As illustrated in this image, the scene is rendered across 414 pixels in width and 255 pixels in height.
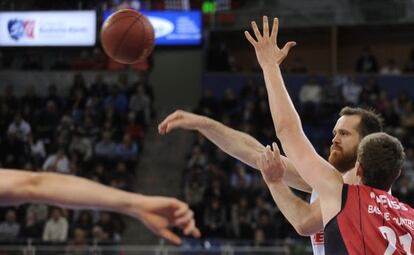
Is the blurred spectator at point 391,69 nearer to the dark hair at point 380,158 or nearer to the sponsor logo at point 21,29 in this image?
the sponsor logo at point 21,29

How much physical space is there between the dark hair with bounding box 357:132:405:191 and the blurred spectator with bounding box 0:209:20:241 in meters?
10.6

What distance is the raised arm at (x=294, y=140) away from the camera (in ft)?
12.0

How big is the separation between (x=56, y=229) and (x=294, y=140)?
994 cm

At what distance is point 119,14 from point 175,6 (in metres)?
14.7

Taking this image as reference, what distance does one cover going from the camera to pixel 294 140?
152 inches

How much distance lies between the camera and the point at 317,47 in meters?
21.1

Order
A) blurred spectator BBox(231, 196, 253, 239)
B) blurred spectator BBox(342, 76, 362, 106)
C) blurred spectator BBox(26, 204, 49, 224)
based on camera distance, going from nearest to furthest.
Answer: blurred spectator BBox(231, 196, 253, 239) < blurred spectator BBox(26, 204, 49, 224) < blurred spectator BBox(342, 76, 362, 106)

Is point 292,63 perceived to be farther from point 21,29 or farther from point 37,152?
point 37,152

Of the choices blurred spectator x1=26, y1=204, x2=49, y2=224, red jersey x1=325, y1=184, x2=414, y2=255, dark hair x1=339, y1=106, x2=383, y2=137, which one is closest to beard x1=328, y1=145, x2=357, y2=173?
dark hair x1=339, y1=106, x2=383, y2=137

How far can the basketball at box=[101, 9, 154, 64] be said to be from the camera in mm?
5938

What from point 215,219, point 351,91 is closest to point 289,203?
point 215,219

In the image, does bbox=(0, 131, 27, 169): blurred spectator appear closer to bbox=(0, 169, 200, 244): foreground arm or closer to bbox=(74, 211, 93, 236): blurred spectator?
bbox=(74, 211, 93, 236): blurred spectator

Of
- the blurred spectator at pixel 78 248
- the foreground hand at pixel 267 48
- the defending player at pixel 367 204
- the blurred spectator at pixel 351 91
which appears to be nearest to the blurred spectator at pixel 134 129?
the blurred spectator at pixel 351 91

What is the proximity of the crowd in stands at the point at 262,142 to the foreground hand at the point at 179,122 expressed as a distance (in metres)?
7.02
